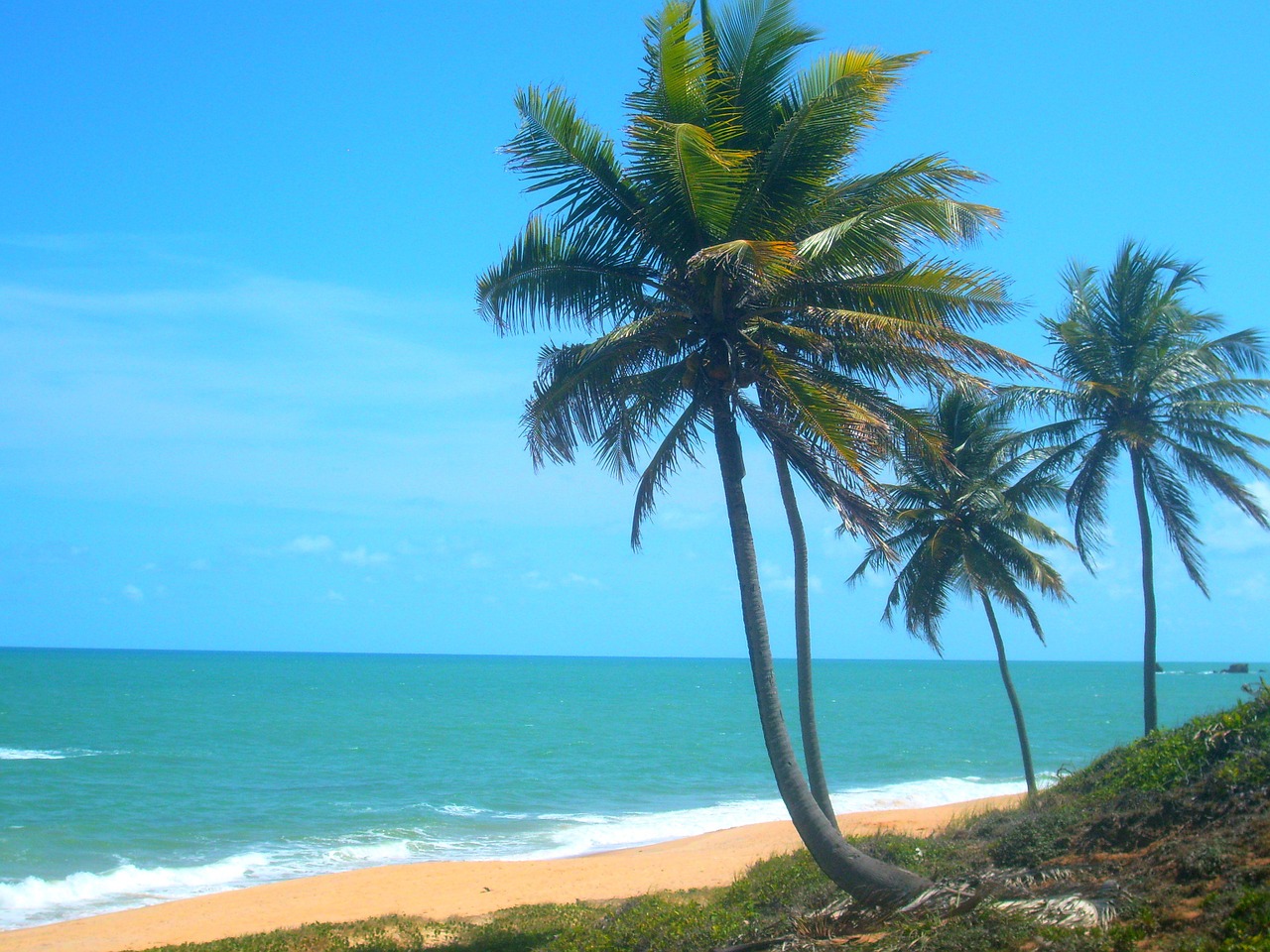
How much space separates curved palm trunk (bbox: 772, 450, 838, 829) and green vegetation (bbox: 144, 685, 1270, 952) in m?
1.04

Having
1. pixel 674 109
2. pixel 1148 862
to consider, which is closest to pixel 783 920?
pixel 1148 862

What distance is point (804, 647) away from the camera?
469 inches

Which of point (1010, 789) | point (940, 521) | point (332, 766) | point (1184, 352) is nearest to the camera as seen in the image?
point (1184, 352)

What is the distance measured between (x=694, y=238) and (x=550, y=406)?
2191 mm

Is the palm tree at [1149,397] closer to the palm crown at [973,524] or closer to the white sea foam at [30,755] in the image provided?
the palm crown at [973,524]

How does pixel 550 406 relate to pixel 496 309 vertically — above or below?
below

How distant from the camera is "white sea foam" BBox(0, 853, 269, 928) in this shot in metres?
17.2

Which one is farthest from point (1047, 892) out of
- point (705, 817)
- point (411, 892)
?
point (705, 817)

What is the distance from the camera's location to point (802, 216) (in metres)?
9.65

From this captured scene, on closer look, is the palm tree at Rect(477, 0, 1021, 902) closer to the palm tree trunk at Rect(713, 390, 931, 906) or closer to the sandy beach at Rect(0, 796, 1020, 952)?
the palm tree trunk at Rect(713, 390, 931, 906)

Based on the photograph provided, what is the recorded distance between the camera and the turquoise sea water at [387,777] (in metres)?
21.7

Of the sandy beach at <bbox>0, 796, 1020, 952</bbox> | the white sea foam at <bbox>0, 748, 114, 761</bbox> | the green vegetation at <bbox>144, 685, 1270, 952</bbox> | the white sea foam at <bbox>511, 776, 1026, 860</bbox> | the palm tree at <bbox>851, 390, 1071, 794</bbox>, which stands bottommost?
the white sea foam at <bbox>511, 776, 1026, 860</bbox>

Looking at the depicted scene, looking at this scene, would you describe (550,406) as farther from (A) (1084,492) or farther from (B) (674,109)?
(A) (1084,492)

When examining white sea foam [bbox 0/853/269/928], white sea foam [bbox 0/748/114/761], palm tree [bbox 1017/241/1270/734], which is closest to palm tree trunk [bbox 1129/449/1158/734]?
palm tree [bbox 1017/241/1270/734]
